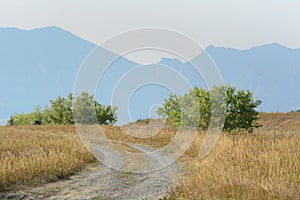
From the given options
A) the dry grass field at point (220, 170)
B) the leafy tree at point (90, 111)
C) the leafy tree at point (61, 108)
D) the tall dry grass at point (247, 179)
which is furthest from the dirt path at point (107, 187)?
the leafy tree at point (61, 108)

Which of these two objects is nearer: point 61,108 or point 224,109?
point 224,109

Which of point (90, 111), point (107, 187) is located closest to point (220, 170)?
point (107, 187)

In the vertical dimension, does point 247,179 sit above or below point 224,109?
below

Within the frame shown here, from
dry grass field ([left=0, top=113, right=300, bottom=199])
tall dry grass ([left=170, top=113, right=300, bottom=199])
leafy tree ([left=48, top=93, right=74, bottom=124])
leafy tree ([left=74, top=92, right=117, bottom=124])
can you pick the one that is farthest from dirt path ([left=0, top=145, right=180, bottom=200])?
leafy tree ([left=48, top=93, right=74, bottom=124])

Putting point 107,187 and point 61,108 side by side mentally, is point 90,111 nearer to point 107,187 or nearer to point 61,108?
point 61,108

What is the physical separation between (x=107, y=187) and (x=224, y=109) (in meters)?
20.8

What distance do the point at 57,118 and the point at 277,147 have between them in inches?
2147

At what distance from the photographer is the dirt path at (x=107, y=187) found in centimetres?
991

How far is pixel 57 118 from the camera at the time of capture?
210 feet

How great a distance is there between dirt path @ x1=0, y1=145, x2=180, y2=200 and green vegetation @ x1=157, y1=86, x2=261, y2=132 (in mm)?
17573

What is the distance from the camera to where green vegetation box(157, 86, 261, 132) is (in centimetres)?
3030

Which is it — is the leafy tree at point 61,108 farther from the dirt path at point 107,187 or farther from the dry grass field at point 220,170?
the dirt path at point 107,187

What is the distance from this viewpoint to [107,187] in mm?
10977

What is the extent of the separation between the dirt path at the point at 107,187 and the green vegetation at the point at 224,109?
57.7 feet
